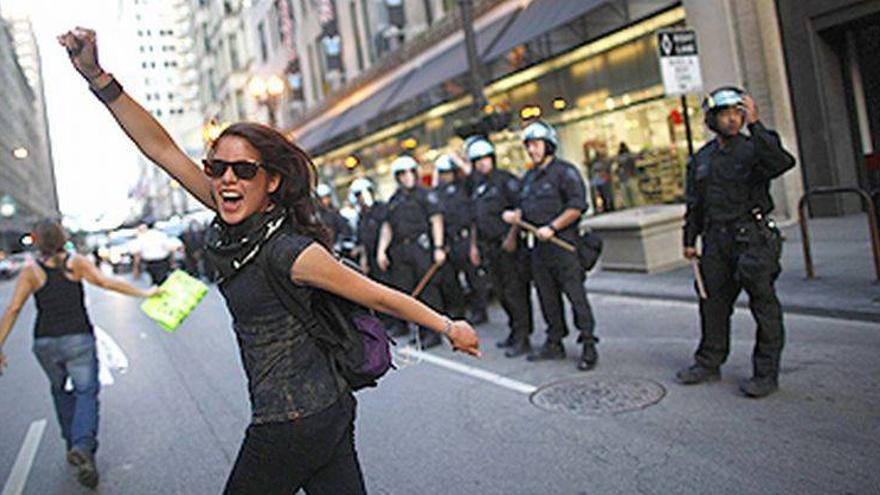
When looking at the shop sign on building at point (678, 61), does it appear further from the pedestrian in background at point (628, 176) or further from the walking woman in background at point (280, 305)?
the walking woman in background at point (280, 305)

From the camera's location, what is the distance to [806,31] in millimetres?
12000

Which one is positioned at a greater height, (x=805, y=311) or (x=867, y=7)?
(x=867, y=7)

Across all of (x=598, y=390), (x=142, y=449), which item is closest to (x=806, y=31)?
(x=598, y=390)

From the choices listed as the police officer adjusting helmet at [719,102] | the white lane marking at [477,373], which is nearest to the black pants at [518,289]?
the white lane marking at [477,373]

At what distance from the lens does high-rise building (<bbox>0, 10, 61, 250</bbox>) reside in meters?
97.4

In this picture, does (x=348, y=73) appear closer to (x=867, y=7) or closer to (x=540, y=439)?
(x=867, y=7)

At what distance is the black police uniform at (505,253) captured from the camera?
24.3ft

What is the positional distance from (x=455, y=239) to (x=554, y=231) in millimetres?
2718

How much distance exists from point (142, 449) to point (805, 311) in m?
5.76

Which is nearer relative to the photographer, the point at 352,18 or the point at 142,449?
the point at 142,449

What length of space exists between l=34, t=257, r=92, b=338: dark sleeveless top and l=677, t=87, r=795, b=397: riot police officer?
4.40m

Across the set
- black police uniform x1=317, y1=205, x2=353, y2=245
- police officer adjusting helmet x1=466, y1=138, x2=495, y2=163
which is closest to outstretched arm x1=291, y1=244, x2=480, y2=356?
police officer adjusting helmet x1=466, y1=138, x2=495, y2=163

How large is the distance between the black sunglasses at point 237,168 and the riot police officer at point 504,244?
4.76 m

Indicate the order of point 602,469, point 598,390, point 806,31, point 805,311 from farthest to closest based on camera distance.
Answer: point 806,31, point 805,311, point 598,390, point 602,469
